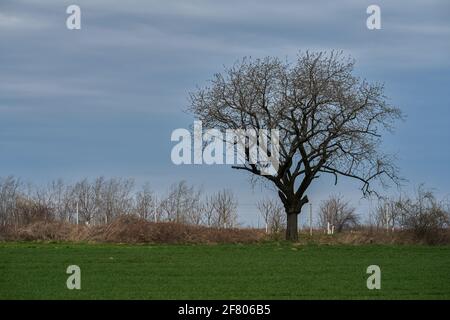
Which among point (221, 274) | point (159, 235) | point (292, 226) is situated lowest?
point (221, 274)

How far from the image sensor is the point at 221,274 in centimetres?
2181

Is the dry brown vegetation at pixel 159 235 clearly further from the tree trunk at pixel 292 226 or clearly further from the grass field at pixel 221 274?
the grass field at pixel 221 274

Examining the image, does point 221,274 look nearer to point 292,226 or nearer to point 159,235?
point 159,235

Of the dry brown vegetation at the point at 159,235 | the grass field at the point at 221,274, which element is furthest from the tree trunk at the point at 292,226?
the grass field at the point at 221,274

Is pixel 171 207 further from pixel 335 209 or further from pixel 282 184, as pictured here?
pixel 335 209

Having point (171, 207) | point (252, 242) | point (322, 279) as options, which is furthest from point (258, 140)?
point (322, 279)

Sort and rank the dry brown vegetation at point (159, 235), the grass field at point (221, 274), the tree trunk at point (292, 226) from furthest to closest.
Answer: the tree trunk at point (292, 226) → the dry brown vegetation at point (159, 235) → the grass field at point (221, 274)

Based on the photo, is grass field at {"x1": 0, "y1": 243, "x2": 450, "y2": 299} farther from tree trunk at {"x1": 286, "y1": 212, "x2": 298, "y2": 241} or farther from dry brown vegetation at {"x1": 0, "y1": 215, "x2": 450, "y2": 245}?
tree trunk at {"x1": 286, "y1": 212, "x2": 298, "y2": 241}

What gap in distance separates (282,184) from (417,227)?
699 cm

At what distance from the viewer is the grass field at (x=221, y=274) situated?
17.5 metres

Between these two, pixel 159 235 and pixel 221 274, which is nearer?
pixel 221 274

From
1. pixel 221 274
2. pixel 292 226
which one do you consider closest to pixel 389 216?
pixel 292 226

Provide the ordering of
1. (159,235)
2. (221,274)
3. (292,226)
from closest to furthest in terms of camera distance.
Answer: (221,274), (159,235), (292,226)

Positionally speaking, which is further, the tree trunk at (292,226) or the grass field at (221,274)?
the tree trunk at (292,226)
